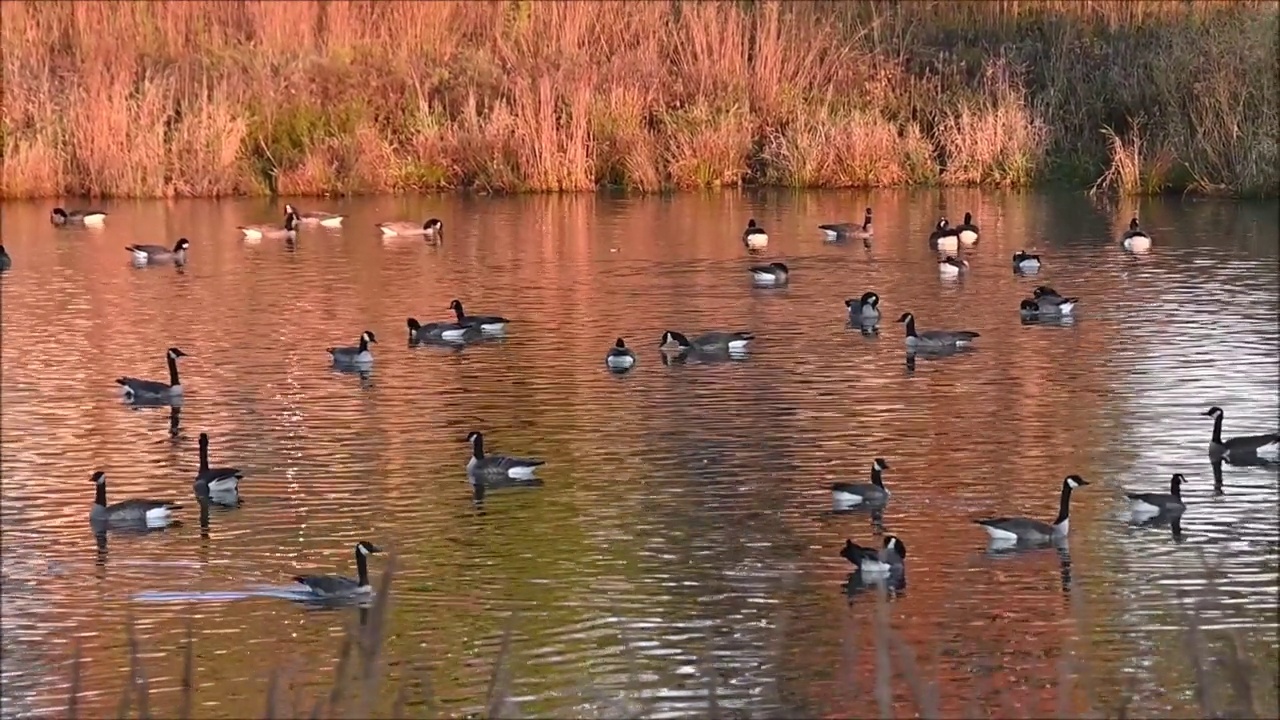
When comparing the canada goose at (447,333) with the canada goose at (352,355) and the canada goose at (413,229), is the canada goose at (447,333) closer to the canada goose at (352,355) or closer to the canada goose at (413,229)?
the canada goose at (352,355)

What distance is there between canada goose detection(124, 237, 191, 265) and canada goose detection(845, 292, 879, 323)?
27.1 ft

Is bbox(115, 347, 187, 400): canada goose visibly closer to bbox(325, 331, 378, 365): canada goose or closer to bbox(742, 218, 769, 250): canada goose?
bbox(325, 331, 378, 365): canada goose

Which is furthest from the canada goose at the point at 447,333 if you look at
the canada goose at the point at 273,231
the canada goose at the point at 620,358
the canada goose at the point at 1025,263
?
the canada goose at the point at 273,231

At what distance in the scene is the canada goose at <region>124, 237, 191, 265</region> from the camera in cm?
2469

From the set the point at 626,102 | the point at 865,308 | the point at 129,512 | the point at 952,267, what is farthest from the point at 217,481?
the point at 626,102

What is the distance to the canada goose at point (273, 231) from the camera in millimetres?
26641

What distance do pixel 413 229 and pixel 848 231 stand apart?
17.2 feet

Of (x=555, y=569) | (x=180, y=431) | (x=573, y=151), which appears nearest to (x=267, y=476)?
(x=180, y=431)

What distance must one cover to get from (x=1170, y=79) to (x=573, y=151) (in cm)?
814

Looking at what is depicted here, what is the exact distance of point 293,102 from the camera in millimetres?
32094

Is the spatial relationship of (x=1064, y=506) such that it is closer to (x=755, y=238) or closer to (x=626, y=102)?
(x=755, y=238)

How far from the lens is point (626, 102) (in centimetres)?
3122

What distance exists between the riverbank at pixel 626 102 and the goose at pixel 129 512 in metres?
17.5

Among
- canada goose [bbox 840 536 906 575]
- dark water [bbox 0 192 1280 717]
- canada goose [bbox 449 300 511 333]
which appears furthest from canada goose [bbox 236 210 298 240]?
canada goose [bbox 840 536 906 575]
